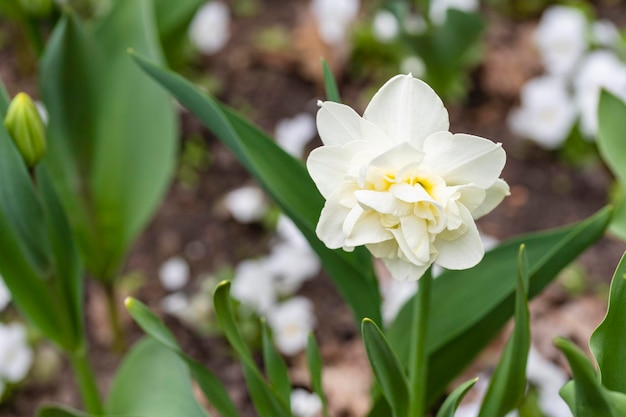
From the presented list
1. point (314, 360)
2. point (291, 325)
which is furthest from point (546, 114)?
point (314, 360)

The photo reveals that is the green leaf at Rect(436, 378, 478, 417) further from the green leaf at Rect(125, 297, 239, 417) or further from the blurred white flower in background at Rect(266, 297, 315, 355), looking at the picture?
the blurred white flower in background at Rect(266, 297, 315, 355)

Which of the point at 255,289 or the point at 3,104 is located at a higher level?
the point at 3,104

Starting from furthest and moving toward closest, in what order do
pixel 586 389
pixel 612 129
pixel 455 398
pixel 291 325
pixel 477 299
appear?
pixel 291 325 → pixel 612 129 → pixel 477 299 → pixel 455 398 → pixel 586 389

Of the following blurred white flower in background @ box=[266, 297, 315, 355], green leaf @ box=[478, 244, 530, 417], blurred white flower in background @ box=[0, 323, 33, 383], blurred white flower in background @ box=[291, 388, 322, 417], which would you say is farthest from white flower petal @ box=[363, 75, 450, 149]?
blurred white flower in background @ box=[0, 323, 33, 383]

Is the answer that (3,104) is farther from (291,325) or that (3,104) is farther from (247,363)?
(291,325)

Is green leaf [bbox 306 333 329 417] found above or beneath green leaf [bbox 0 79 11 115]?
beneath

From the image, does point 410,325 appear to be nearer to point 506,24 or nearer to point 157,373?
point 157,373

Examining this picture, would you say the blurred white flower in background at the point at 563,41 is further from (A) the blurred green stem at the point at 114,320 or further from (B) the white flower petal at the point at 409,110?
(B) the white flower petal at the point at 409,110
